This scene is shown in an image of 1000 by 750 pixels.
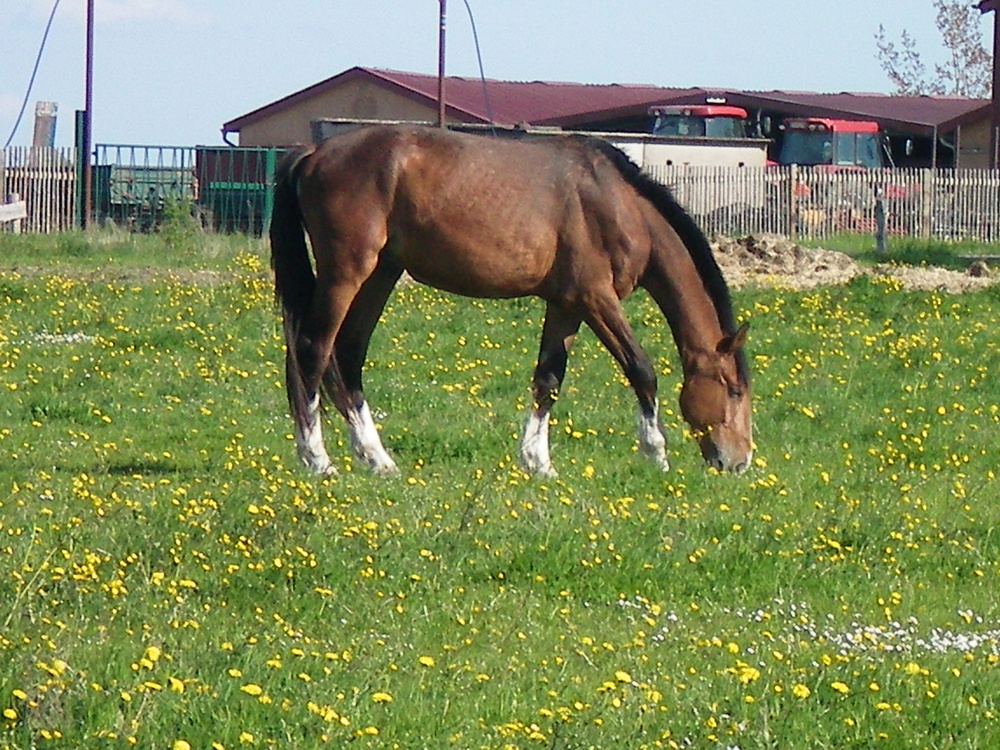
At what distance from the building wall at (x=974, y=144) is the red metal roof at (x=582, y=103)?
0.45 m

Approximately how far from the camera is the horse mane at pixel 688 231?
33.9 feet

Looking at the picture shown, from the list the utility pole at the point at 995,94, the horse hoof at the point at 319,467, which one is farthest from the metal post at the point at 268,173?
the horse hoof at the point at 319,467

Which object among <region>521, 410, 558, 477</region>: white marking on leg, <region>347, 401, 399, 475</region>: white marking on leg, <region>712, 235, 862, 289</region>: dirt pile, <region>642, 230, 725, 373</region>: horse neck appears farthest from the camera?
<region>712, 235, 862, 289</region>: dirt pile

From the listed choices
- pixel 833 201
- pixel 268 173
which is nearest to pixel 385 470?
pixel 268 173

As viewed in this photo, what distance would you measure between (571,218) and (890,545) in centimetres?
307

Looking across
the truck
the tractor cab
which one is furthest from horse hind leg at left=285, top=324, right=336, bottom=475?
the truck

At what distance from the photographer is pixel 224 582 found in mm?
6625

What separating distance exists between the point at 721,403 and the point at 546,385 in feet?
3.39

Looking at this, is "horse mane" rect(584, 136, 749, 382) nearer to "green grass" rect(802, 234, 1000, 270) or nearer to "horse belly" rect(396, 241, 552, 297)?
"horse belly" rect(396, 241, 552, 297)

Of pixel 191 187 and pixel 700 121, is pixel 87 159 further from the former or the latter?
pixel 700 121

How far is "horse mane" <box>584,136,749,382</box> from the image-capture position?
33.9 feet

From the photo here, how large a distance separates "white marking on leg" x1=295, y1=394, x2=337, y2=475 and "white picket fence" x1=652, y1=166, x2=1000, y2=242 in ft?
74.5

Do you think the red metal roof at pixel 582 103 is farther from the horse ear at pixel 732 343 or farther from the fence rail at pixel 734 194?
the horse ear at pixel 732 343

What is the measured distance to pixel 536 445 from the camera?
10062mm
